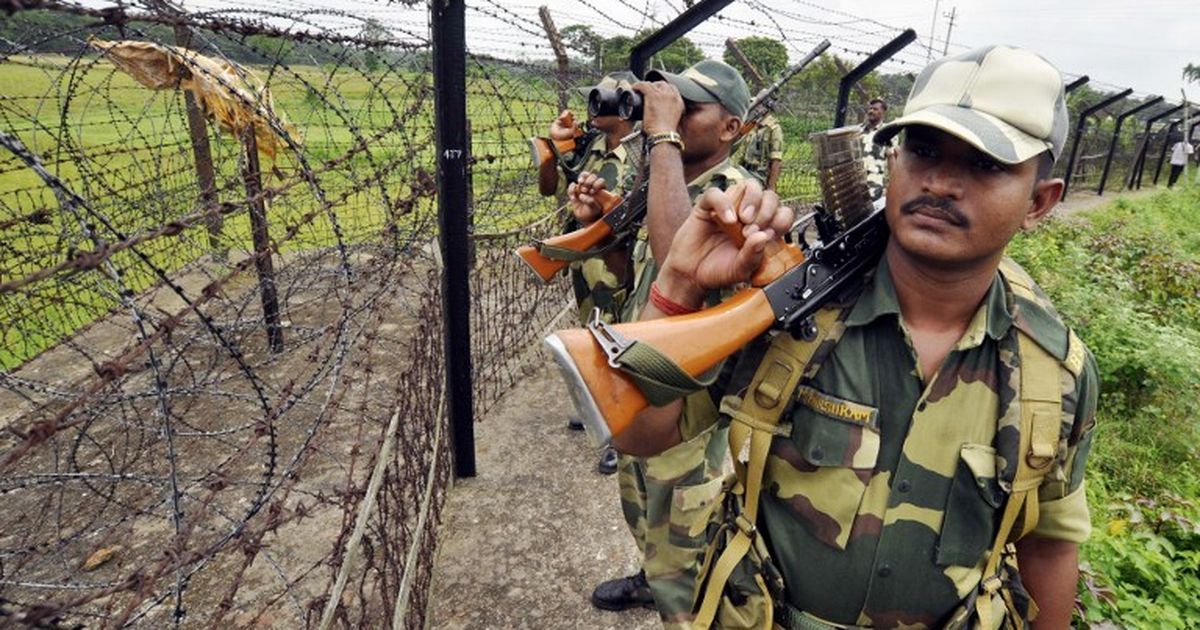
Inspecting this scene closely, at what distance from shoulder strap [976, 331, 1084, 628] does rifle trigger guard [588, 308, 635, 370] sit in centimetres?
74

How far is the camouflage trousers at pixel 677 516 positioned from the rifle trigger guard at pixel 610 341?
95cm

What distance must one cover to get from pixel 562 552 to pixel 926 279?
7.49 feet

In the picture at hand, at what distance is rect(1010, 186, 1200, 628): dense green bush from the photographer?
2650 millimetres

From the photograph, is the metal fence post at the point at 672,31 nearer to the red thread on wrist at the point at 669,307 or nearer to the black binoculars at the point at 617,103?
the black binoculars at the point at 617,103

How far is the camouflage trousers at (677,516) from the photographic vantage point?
200 cm

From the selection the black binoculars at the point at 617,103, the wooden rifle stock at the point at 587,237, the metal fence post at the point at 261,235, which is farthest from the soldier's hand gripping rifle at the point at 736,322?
the metal fence post at the point at 261,235

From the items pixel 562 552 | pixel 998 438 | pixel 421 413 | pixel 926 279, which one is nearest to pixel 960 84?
pixel 926 279

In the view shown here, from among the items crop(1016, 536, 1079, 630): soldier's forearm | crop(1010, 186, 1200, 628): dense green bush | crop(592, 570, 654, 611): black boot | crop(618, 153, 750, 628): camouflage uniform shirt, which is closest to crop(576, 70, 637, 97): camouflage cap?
crop(618, 153, 750, 628): camouflage uniform shirt

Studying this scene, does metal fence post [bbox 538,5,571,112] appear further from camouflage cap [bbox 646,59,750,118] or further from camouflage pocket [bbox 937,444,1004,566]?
camouflage pocket [bbox 937,444,1004,566]

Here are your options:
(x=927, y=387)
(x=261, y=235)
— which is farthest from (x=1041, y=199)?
(x=261, y=235)

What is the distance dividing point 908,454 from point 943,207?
452mm

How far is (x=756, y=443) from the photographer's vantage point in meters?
1.30

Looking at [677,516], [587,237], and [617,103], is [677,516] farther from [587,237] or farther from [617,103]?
[617,103]

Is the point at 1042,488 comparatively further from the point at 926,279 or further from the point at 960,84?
the point at 960,84
